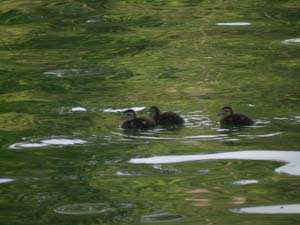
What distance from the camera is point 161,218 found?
891 centimetres

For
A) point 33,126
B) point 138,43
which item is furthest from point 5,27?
point 33,126

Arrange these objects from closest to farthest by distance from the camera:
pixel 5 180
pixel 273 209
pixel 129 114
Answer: pixel 273 209
pixel 5 180
pixel 129 114

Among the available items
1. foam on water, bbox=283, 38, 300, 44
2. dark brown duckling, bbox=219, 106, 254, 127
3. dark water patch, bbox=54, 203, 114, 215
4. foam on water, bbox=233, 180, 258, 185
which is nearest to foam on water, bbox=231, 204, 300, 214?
foam on water, bbox=233, 180, 258, 185

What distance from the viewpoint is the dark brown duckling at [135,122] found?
1234 centimetres

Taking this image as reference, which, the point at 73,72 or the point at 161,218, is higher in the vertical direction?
the point at 161,218

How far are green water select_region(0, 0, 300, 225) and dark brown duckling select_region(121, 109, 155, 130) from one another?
0.11 meters

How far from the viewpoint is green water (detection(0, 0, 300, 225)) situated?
959 centimetres

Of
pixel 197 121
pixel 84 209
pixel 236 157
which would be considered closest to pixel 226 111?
pixel 197 121

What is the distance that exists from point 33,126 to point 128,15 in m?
10.2

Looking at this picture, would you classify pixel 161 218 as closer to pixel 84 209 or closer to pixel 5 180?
pixel 84 209

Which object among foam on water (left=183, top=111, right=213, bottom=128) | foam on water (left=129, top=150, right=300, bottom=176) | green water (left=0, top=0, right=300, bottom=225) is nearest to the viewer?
green water (left=0, top=0, right=300, bottom=225)

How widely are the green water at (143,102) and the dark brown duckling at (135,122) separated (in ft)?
0.35

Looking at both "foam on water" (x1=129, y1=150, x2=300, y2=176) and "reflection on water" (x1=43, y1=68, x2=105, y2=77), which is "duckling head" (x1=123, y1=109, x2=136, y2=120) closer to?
"foam on water" (x1=129, y1=150, x2=300, y2=176)

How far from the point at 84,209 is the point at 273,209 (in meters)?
1.45
